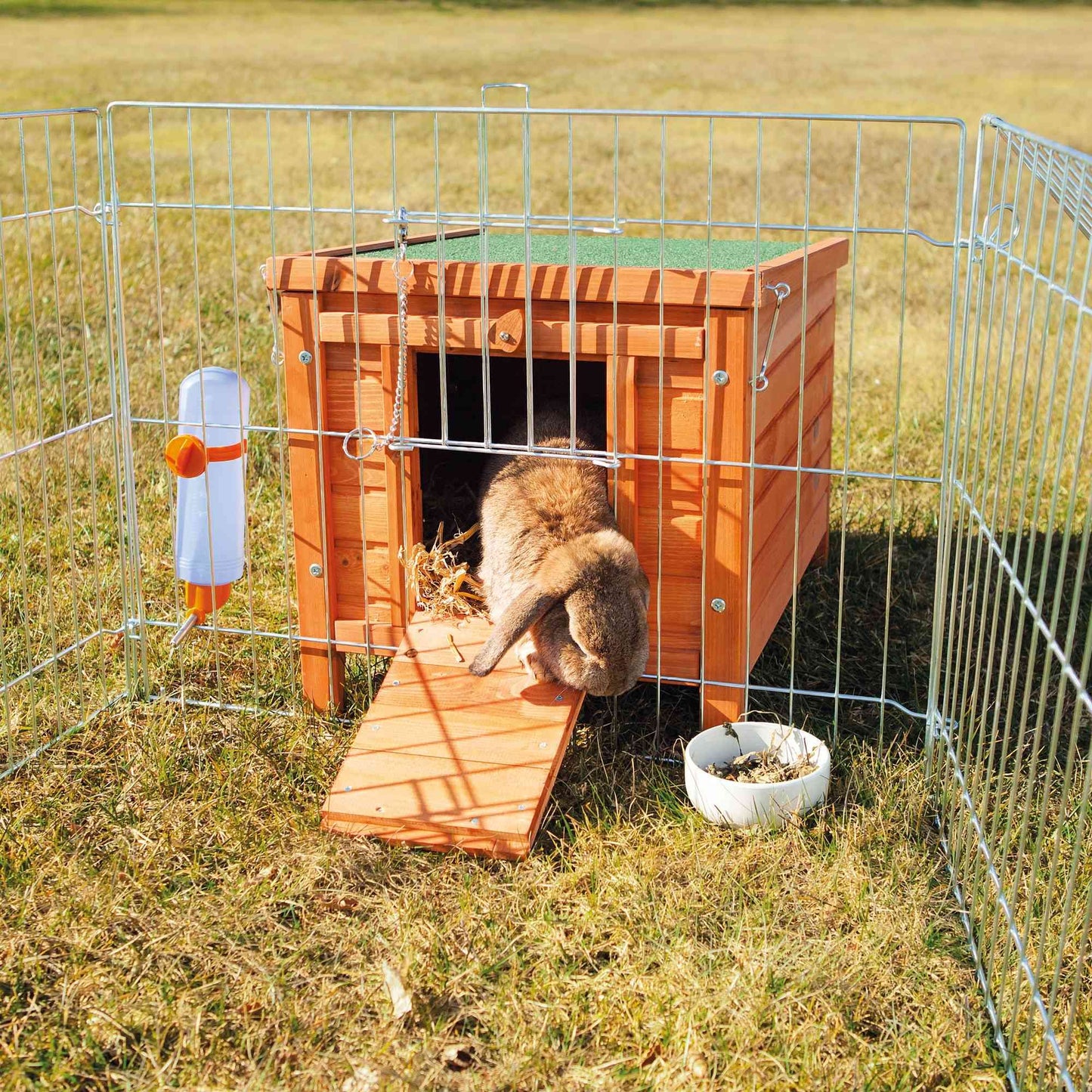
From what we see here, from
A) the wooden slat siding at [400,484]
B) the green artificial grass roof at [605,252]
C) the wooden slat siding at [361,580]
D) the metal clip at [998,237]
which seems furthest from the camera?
the green artificial grass roof at [605,252]

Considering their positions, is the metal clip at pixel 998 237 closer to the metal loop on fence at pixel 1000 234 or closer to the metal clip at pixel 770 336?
the metal loop on fence at pixel 1000 234

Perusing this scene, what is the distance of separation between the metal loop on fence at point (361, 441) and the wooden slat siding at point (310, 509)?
9cm

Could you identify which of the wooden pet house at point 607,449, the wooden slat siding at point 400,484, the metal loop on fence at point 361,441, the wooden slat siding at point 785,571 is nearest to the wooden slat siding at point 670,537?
the wooden pet house at point 607,449

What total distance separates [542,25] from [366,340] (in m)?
29.6

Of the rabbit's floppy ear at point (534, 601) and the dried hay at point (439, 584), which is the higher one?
the rabbit's floppy ear at point (534, 601)

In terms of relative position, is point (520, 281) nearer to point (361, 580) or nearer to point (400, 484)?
point (400, 484)

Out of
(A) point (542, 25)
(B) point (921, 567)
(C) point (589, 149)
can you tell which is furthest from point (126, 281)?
(A) point (542, 25)

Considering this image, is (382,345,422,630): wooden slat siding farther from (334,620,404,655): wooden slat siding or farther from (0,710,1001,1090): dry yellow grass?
(0,710,1001,1090): dry yellow grass

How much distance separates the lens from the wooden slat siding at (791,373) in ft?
13.1

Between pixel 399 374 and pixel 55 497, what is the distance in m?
2.52

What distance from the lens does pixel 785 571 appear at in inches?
181

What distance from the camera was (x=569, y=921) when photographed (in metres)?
3.32

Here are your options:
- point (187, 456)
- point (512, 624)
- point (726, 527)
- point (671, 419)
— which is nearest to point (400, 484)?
point (187, 456)

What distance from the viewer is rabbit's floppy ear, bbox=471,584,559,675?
3.62 meters
